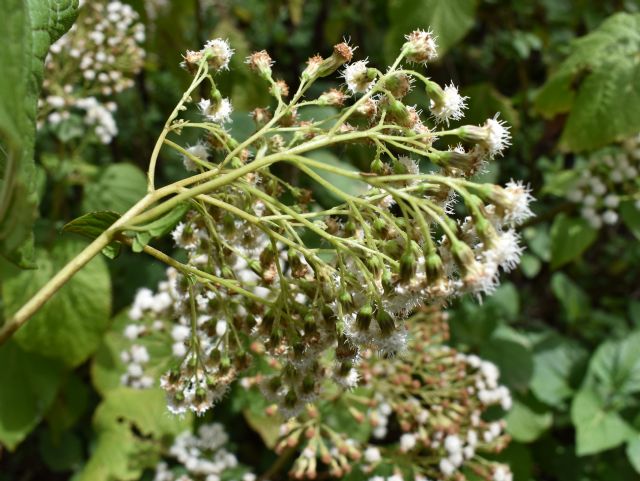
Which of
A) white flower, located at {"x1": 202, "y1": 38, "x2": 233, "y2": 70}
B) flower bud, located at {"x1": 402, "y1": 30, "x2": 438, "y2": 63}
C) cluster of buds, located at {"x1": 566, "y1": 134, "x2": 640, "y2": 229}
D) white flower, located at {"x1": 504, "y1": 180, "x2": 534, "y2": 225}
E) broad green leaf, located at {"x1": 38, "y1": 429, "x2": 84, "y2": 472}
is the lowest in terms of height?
broad green leaf, located at {"x1": 38, "y1": 429, "x2": 84, "y2": 472}

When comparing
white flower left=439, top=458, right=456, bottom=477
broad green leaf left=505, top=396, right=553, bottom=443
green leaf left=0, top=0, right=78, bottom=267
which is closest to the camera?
green leaf left=0, top=0, right=78, bottom=267

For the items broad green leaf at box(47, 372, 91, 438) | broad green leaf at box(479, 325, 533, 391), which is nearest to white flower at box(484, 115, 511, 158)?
broad green leaf at box(479, 325, 533, 391)

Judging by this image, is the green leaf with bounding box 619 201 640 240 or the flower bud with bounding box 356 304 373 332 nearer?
the flower bud with bounding box 356 304 373 332

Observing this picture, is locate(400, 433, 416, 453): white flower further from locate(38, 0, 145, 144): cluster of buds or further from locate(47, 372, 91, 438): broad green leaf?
locate(38, 0, 145, 144): cluster of buds

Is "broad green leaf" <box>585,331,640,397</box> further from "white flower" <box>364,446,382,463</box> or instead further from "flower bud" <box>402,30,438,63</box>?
"flower bud" <box>402,30,438,63</box>

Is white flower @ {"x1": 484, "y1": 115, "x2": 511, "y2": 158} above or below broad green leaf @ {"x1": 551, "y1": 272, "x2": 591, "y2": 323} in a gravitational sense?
below

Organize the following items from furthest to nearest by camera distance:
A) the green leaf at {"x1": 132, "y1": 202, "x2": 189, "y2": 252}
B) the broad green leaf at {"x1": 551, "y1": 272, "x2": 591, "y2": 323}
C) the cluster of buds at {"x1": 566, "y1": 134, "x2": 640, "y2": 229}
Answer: the broad green leaf at {"x1": 551, "y1": 272, "x2": 591, "y2": 323}
the cluster of buds at {"x1": 566, "y1": 134, "x2": 640, "y2": 229}
the green leaf at {"x1": 132, "y1": 202, "x2": 189, "y2": 252}

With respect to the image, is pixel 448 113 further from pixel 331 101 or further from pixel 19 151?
pixel 19 151

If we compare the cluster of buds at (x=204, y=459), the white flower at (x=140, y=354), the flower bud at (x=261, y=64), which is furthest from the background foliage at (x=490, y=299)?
the flower bud at (x=261, y=64)
